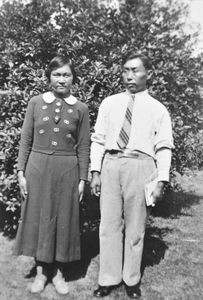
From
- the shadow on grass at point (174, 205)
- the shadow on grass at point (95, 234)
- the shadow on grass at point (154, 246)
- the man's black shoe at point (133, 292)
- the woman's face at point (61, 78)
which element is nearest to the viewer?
the woman's face at point (61, 78)

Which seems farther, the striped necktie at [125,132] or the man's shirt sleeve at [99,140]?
the man's shirt sleeve at [99,140]

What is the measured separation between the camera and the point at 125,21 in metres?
5.93

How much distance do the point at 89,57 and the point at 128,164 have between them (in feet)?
7.21

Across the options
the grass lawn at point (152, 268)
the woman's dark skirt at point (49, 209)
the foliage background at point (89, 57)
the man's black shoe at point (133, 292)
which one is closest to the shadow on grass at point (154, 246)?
the grass lawn at point (152, 268)

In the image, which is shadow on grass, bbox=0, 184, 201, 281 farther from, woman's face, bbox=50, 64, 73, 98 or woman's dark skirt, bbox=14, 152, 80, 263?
woman's face, bbox=50, 64, 73, 98

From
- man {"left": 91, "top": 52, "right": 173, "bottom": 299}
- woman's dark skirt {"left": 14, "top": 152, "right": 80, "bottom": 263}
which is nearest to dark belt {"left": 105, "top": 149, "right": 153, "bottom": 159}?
man {"left": 91, "top": 52, "right": 173, "bottom": 299}

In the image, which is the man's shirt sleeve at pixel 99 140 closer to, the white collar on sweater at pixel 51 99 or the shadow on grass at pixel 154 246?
the white collar on sweater at pixel 51 99

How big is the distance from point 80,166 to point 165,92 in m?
2.15

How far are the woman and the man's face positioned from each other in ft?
1.72

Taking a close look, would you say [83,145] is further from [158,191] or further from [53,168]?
[158,191]

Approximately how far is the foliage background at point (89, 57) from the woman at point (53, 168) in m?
0.84

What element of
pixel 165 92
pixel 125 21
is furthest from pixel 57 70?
pixel 125 21

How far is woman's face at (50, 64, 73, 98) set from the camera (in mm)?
3711

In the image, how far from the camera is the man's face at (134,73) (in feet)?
12.0
